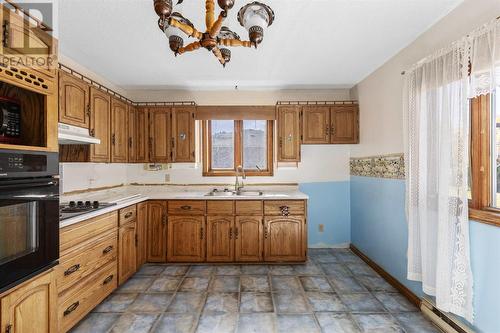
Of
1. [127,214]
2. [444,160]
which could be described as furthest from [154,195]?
[444,160]

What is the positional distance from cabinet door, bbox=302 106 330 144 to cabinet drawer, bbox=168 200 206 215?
162 cm

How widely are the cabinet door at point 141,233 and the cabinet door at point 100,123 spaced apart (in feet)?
2.23

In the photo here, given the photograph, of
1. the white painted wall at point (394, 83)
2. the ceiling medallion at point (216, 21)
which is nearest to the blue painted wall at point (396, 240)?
the white painted wall at point (394, 83)

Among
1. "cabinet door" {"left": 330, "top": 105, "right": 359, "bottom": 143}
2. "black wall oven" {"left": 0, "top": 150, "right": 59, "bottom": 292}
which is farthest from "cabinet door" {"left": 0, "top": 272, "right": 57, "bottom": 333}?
"cabinet door" {"left": 330, "top": 105, "right": 359, "bottom": 143}

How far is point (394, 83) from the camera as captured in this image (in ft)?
8.35

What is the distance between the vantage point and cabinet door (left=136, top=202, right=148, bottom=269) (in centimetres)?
289

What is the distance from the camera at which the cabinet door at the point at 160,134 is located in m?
3.38

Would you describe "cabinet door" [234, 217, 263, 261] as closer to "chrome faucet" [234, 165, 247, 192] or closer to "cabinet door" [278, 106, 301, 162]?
"chrome faucet" [234, 165, 247, 192]

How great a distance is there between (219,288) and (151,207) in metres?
1.30

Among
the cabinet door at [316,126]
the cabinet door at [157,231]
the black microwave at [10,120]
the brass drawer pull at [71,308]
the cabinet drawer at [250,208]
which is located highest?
the cabinet door at [316,126]

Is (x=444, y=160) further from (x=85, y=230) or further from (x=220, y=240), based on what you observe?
(x=85, y=230)

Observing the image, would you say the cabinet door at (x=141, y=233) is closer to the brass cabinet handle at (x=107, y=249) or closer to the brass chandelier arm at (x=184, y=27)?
the brass cabinet handle at (x=107, y=249)

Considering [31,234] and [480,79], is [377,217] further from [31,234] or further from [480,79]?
[31,234]

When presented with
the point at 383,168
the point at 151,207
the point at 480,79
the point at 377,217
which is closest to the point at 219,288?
the point at 151,207
